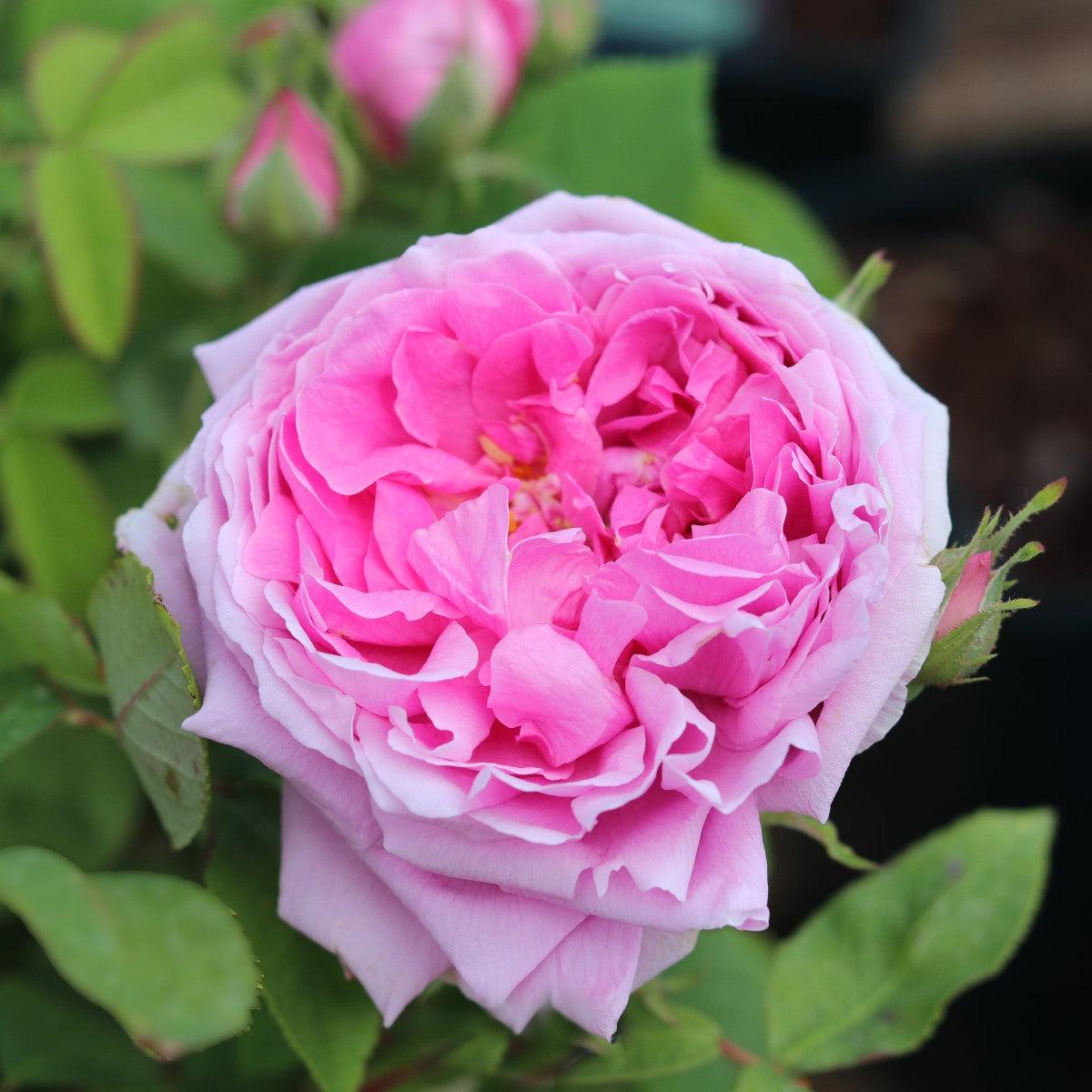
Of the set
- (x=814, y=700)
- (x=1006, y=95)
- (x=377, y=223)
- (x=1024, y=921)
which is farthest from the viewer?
(x=1006, y=95)

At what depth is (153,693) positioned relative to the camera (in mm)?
283

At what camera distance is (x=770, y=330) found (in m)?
0.29

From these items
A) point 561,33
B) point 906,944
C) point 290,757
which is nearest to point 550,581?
point 290,757

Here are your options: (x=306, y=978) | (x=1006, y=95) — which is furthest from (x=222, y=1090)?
(x=1006, y=95)

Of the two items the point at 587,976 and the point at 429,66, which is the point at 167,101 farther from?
the point at 587,976

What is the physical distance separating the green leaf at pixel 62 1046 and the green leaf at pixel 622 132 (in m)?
0.30

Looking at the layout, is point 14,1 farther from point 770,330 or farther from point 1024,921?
point 1024,921

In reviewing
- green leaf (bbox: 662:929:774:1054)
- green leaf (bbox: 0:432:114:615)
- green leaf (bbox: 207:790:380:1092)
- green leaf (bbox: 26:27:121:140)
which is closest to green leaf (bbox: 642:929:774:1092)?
green leaf (bbox: 662:929:774:1054)

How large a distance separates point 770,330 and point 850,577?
6 centimetres

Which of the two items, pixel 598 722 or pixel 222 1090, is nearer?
pixel 598 722

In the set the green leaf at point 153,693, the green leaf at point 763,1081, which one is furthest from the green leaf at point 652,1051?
the green leaf at point 153,693

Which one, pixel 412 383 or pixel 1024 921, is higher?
pixel 412 383

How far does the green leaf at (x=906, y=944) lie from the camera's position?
1.19ft

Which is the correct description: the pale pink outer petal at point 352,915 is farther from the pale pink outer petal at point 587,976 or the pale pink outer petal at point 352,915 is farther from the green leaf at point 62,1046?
Result: the green leaf at point 62,1046
